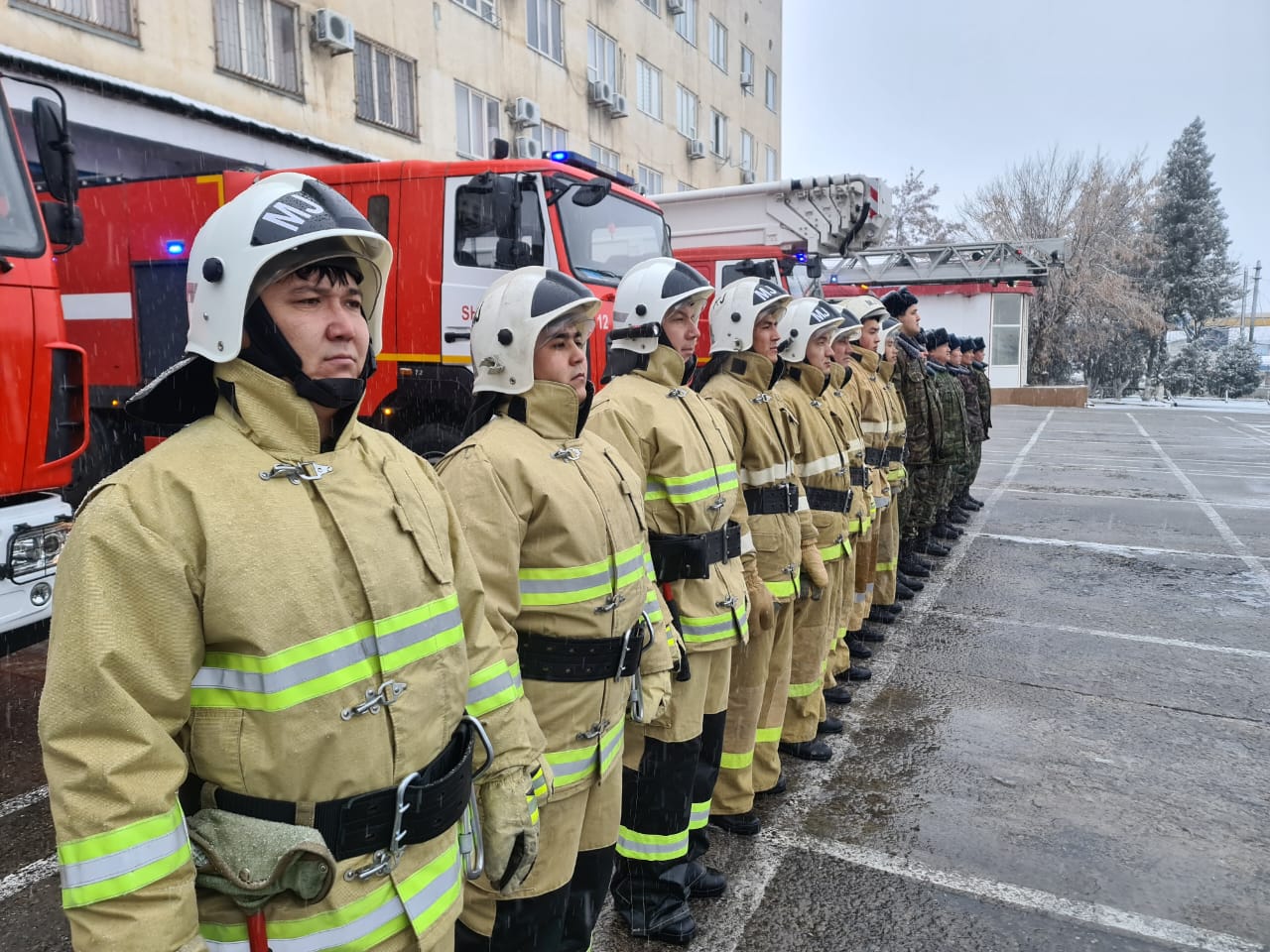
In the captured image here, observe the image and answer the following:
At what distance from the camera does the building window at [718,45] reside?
89.7ft

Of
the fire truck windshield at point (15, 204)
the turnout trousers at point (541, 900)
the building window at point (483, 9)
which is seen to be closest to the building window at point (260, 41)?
the building window at point (483, 9)

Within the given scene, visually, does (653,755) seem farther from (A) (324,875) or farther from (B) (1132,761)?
(B) (1132,761)

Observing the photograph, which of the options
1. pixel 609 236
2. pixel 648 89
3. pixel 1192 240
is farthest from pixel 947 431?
pixel 1192 240

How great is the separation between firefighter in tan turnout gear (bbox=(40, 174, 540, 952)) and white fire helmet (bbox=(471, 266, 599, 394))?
0.69 metres

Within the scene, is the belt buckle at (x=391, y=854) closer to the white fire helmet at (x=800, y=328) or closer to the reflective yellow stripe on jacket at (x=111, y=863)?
the reflective yellow stripe on jacket at (x=111, y=863)

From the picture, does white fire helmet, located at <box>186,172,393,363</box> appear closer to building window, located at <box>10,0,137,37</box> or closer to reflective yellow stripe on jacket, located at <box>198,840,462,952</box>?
reflective yellow stripe on jacket, located at <box>198,840,462,952</box>

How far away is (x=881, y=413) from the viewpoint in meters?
6.54

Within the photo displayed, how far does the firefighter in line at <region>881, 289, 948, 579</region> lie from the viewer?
26.0 feet

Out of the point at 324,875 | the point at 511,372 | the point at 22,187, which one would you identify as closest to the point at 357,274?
the point at 511,372

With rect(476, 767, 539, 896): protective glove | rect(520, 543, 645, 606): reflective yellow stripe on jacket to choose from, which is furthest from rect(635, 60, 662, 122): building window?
rect(476, 767, 539, 896): protective glove

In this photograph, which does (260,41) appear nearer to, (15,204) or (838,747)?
(15,204)

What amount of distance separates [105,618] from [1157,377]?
4761cm

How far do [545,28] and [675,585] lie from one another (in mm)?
18499

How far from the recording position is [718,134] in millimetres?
28125
